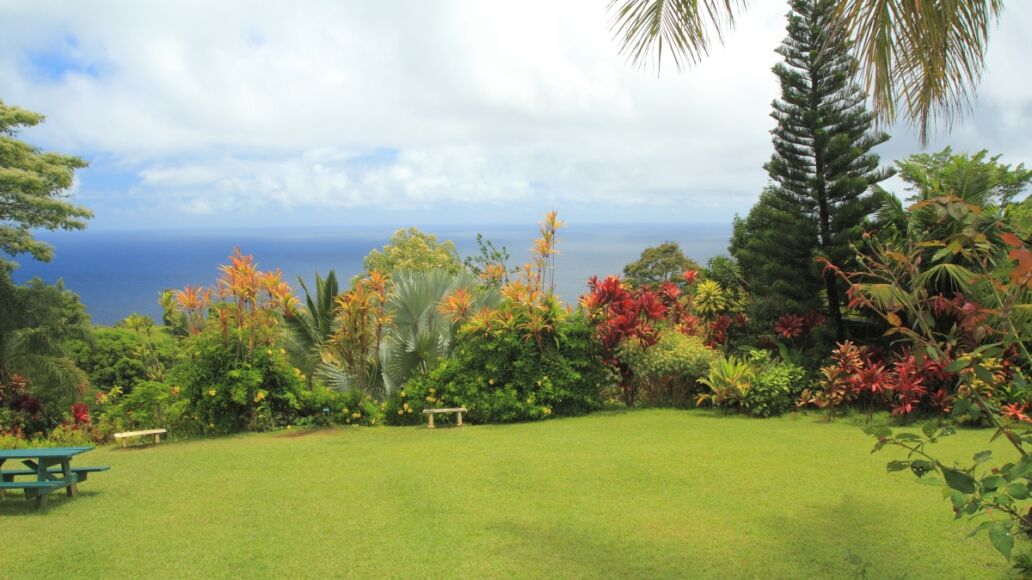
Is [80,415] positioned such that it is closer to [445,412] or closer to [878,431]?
[445,412]

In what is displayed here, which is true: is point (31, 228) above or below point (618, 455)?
above

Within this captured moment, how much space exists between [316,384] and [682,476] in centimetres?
465

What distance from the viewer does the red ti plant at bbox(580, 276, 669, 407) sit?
Result: 7.92 meters

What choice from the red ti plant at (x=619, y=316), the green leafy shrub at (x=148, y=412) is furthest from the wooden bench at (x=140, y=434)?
the red ti plant at (x=619, y=316)

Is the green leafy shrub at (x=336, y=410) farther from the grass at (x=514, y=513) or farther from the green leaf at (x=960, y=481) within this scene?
the green leaf at (x=960, y=481)

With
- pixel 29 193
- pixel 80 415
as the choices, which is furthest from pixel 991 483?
pixel 29 193

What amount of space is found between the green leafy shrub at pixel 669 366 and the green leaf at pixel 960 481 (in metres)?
5.38

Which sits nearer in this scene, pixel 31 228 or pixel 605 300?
pixel 605 300

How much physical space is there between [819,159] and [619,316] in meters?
3.39

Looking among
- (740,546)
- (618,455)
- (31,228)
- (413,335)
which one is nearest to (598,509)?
(740,546)

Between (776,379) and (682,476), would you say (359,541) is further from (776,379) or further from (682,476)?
(776,379)

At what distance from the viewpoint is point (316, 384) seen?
26.7 ft

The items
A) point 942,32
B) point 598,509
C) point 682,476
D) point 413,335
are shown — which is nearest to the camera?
point 942,32

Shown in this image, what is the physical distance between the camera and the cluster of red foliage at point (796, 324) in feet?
28.0
